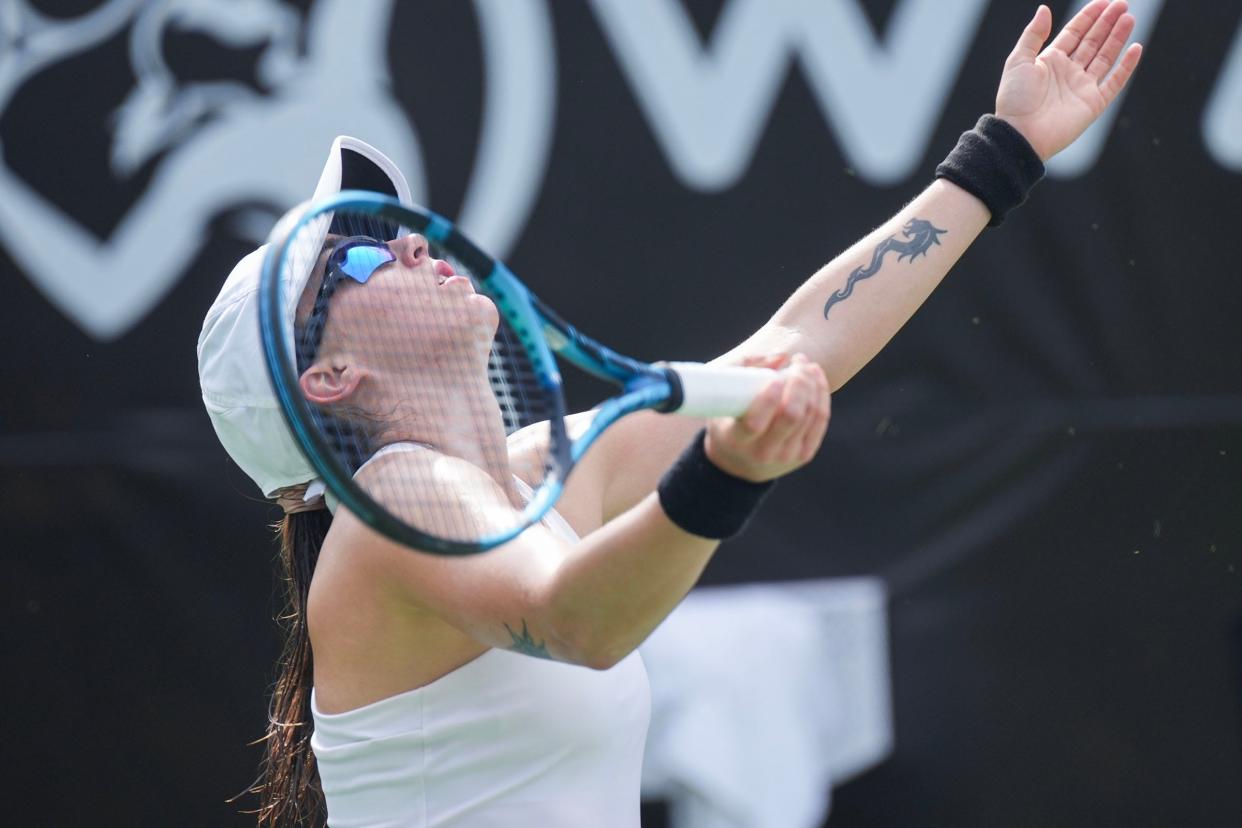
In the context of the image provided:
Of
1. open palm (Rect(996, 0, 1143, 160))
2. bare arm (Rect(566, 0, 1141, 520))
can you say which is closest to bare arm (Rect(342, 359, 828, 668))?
bare arm (Rect(566, 0, 1141, 520))

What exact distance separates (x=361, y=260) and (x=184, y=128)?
1.41 m

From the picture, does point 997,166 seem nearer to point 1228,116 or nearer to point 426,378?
point 426,378

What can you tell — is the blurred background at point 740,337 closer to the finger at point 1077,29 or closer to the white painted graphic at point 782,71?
the white painted graphic at point 782,71

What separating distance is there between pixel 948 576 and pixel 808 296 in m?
1.25

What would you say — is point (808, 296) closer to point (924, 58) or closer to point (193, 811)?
point (924, 58)

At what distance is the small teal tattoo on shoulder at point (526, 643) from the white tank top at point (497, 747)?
9.2 inches

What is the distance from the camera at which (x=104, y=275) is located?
9.84 ft

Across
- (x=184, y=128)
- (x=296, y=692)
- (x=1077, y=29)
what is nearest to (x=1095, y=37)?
(x=1077, y=29)

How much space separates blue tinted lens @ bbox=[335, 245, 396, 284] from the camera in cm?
176

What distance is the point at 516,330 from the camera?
1.56 m

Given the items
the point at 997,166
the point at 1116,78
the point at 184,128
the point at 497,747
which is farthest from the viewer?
the point at 184,128

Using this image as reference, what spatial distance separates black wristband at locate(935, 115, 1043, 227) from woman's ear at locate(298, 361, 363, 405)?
2.91ft

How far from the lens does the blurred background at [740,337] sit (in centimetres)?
299

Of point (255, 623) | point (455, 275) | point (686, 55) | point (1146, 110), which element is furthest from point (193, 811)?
point (1146, 110)
